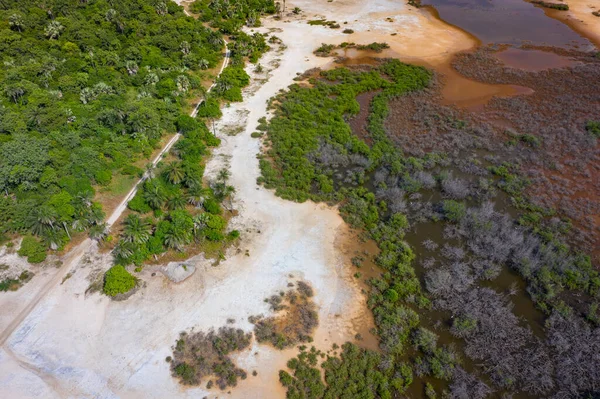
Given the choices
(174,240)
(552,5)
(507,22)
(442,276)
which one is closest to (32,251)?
(174,240)

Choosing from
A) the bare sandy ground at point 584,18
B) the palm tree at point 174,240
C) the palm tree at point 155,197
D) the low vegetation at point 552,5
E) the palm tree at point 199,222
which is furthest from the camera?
the low vegetation at point 552,5

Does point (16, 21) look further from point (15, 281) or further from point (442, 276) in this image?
point (442, 276)

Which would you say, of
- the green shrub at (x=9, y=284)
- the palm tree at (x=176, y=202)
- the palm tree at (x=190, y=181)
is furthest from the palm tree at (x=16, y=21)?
the green shrub at (x=9, y=284)

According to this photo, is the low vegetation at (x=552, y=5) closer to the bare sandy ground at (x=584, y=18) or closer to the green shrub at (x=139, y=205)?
the bare sandy ground at (x=584, y=18)

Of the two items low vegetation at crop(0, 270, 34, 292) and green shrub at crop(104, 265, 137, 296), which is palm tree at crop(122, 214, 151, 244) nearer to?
green shrub at crop(104, 265, 137, 296)

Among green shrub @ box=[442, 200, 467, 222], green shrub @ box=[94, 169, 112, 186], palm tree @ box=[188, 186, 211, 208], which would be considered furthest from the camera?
green shrub @ box=[94, 169, 112, 186]

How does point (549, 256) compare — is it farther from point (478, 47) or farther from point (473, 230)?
point (478, 47)

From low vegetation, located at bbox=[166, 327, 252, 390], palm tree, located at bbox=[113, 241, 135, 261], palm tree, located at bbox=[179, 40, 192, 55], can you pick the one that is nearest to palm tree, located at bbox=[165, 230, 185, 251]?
palm tree, located at bbox=[113, 241, 135, 261]
